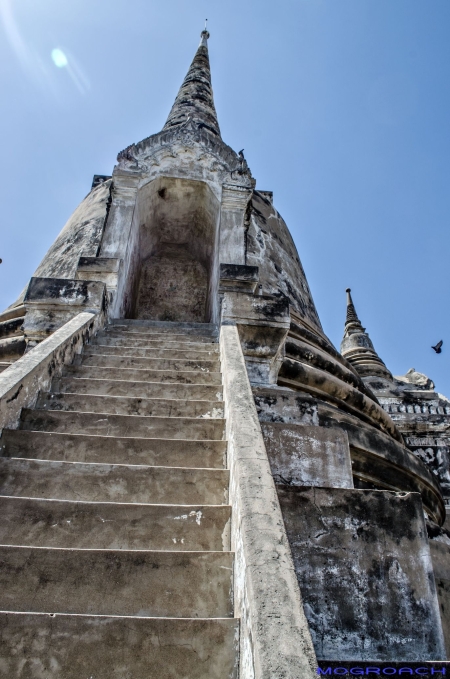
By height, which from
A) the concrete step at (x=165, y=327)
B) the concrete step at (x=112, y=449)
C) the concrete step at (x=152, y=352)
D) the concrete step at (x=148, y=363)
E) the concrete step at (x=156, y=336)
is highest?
the concrete step at (x=165, y=327)

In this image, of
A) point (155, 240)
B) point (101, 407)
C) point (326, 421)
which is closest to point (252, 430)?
point (101, 407)

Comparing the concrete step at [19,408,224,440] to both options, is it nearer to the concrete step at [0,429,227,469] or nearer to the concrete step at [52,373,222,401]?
the concrete step at [0,429,227,469]

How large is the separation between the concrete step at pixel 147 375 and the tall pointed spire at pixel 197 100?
6633 mm

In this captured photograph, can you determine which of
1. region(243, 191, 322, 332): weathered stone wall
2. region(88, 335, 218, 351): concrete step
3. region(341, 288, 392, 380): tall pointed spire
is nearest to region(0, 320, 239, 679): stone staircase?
region(88, 335, 218, 351): concrete step

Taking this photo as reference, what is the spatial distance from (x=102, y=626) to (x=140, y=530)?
58 centimetres

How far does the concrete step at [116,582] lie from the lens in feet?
5.75

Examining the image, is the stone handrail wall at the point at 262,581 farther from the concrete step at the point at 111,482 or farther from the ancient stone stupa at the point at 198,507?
the concrete step at the point at 111,482

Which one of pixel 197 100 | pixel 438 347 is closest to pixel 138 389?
pixel 197 100

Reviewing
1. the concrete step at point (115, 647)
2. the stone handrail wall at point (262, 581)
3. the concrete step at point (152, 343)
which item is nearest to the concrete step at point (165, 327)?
the concrete step at point (152, 343)

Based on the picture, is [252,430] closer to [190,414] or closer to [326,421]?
[190,414]

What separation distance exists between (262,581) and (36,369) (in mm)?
2260

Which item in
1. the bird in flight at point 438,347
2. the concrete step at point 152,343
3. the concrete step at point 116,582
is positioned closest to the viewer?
the concrete step at point 116,582

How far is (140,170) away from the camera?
6621mm

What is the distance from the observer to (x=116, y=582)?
182 centimetres
